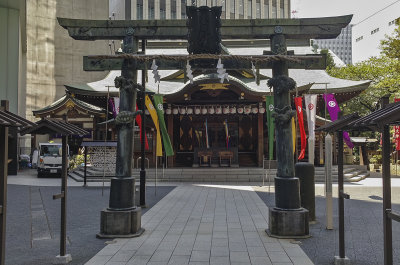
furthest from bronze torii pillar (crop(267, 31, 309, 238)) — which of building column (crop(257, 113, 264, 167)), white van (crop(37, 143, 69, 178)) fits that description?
white van (crop(37, 143, 69, 178))

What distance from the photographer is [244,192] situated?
14.9m

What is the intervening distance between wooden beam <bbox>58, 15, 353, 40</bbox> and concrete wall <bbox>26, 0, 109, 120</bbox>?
33355 mm

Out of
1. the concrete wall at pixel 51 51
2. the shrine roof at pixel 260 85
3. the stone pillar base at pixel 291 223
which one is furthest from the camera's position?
the concrete wall at pixel 51 51

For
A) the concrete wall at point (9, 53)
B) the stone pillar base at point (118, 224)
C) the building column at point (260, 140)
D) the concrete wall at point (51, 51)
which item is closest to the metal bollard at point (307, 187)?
the stone pillar base at point (118, 224)

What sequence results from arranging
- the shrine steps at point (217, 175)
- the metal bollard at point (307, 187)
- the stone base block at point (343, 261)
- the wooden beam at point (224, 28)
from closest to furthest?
the stone base block at point (343, 261) < the wooden beam at point (224, 28) < the metal bollard at point (307, 187) < the shrine steps at point (217, 175)

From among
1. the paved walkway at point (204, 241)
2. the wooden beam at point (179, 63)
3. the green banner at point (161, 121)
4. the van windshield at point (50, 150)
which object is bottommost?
the paved walkway at point (204, 241)

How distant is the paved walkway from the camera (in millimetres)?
5730

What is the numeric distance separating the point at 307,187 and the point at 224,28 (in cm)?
453

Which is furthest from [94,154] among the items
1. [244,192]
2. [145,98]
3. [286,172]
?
[286,172]

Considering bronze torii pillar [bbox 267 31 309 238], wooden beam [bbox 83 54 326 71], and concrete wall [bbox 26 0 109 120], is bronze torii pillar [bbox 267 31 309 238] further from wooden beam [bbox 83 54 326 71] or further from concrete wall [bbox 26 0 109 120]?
concrete wall [bbox 26 0 109 120]

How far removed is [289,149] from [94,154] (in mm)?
11480

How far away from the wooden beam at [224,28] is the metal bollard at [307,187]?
336cm

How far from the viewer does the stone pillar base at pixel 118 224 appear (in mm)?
7125

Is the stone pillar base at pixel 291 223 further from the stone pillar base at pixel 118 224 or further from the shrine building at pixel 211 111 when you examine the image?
the shrine building at pixel 211 111
